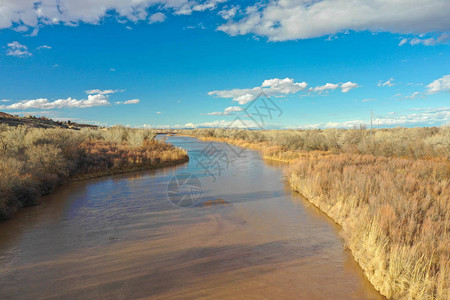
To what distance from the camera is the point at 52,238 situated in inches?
282

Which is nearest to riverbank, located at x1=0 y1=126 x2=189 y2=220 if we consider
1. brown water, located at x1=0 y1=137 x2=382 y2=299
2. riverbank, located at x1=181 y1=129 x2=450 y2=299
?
brown water, located at x1=0 y1=137 x2=382 y2=299

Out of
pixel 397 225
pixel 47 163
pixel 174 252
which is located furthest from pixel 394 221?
pixel 47 163

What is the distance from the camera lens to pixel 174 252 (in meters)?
6.21

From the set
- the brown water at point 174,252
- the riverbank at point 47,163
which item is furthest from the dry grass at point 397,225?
the riverbank at point 47,163

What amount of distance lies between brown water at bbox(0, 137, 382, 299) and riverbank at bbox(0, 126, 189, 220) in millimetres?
869

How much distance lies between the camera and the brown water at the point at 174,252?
4777 millimetres

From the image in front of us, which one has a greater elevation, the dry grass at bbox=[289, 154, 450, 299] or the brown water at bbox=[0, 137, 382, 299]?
the dry grass at bbox=[289, 154, 450, 299]

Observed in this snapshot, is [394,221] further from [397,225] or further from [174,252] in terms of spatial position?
[174,252]

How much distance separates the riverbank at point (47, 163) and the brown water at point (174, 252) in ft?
2.85

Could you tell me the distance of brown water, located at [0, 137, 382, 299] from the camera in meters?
4.78

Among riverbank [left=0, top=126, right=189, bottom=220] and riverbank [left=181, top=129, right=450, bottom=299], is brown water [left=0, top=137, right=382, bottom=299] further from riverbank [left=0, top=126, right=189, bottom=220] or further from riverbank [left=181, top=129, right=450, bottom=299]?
riverbank [left=0, top=126, right=189, bottom=220]

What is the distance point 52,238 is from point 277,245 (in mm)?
6944

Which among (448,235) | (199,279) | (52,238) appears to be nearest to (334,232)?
(448,235)

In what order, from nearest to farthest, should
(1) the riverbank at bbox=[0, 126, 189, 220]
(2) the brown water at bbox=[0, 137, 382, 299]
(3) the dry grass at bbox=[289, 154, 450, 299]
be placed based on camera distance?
1. (3) the dry grass at bbox=[289, 154, 450, 299]
2. (2) the brown water at bbox=[0, 137, 382, 299]
3. (1) the riverbank at bbox=[0, 126, 189, 220]
